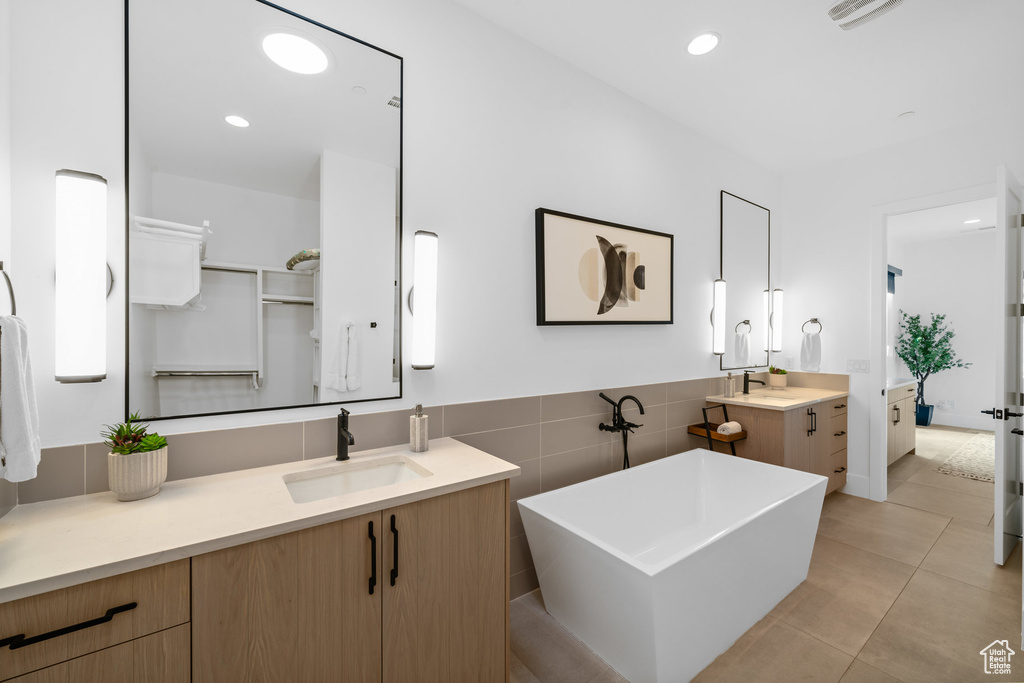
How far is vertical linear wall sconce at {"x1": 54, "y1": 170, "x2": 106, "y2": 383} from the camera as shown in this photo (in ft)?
4.04

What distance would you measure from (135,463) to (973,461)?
6.57 metres

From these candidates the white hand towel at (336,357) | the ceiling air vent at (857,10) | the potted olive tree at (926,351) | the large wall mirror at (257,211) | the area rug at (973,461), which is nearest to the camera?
the large wall mirror at (257,211)

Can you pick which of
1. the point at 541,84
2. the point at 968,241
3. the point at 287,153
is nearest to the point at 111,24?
the point at 287,153

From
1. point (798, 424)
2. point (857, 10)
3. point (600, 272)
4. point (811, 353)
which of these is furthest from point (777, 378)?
point (857, 10)

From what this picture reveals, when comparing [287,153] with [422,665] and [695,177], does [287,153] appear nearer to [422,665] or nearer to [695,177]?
[422,665]

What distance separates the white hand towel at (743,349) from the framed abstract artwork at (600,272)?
3.28 feet

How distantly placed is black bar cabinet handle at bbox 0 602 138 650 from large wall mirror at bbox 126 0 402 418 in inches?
26.2

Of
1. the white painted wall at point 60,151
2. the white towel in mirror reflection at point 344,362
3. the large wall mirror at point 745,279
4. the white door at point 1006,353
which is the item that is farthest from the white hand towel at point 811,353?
the white painted wall at point 60,151

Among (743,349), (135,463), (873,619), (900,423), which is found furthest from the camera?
(900,423)

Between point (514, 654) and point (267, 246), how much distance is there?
74.0 inches

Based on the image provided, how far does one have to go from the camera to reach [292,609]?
1129 mm

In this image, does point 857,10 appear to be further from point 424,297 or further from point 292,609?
point 292,609

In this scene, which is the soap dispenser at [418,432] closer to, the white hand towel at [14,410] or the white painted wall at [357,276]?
Result: the white painted wall at [357,276]

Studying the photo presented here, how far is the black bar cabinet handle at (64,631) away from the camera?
2.75ft
